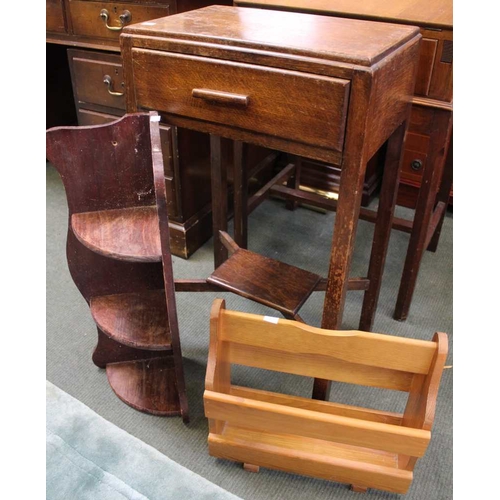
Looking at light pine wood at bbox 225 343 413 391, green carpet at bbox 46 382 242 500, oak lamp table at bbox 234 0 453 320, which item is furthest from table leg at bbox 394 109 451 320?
green carpet at bbox 46 382 242 500

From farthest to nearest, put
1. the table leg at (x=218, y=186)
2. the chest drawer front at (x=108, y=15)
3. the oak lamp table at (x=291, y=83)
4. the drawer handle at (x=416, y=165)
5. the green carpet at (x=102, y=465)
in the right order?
1. the drawer handle at (x=416, y=165)
2. the chest drawer front at (x=108, y=15)
3. the table leg at (x=218, y=186)
4. the green carpet at (x=102, y=465)
5. the oak lamp table at (x=291, y=83)

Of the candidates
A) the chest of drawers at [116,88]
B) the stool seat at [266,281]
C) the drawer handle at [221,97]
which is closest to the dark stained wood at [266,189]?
the chest of drawers at [116,88]

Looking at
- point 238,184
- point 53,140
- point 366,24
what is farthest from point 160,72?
point 238,184

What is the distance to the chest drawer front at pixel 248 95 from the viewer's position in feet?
2.50

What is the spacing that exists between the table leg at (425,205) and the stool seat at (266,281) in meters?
0.27

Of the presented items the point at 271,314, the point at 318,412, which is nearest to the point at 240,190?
the point at 271,314

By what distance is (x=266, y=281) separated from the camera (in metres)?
1.19

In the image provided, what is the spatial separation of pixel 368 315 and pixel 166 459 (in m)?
0.62

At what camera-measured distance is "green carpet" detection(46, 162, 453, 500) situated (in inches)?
38.6

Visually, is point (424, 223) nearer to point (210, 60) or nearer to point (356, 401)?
point (356, 401)

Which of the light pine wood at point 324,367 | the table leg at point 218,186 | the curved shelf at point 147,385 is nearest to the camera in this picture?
the light pine wood at point 324,367

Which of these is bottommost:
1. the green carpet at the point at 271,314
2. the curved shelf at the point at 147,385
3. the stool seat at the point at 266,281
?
the green carpet at the point at 271,314

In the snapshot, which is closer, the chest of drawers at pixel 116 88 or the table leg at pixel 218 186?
the table leg at pixel 218 186

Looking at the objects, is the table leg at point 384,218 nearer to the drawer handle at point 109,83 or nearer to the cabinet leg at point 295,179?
the cabinet leg at point 295,179
